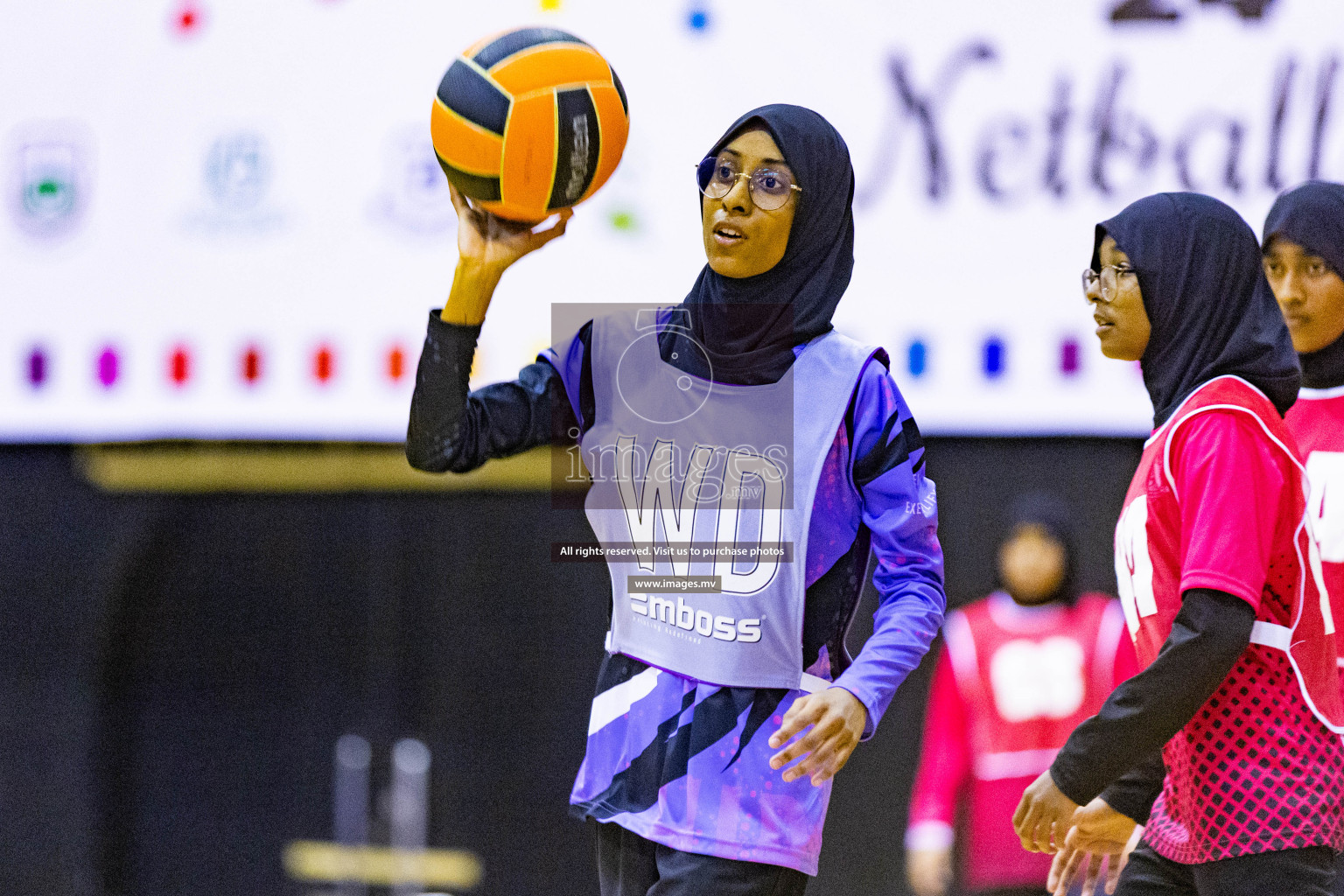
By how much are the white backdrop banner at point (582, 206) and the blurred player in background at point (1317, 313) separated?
0.79 meters

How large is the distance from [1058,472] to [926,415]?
0.37m

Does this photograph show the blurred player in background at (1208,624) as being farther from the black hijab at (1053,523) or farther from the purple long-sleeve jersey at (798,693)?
the black hijab at (1053,523)

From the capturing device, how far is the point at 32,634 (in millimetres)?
3992

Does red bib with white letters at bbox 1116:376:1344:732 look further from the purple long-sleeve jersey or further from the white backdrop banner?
the white backdrop banner

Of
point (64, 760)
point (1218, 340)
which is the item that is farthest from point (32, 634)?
point (1218, 340)

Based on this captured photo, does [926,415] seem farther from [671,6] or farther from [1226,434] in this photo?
[1226,434]

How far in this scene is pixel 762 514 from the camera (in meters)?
1.92

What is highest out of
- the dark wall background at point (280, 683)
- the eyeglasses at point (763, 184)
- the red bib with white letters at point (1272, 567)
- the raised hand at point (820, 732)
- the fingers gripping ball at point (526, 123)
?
the fingers gripping ball at point (526, 123)

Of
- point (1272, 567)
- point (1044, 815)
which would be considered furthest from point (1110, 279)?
point (1044, 815)

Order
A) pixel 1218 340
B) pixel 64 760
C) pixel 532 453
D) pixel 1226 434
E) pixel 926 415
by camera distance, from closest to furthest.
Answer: pixel 1226 434 → pixel 1218 340 → pixel 926 415 → pixel 532 453 → pixel 64 760
